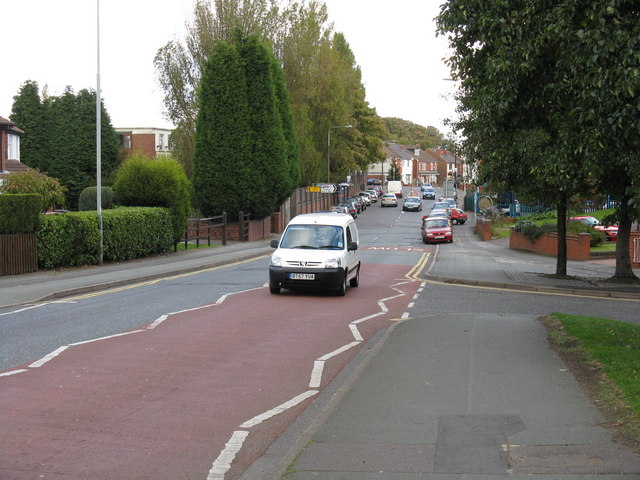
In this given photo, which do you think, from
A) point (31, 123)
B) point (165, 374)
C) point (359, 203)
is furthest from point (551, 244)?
point (31, 123)

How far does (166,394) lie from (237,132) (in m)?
36.5

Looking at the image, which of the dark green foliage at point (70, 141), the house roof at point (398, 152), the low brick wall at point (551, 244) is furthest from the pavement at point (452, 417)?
the house roof at point (398, 152)

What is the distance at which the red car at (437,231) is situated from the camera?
4609 cm

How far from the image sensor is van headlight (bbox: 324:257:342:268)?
1688cm

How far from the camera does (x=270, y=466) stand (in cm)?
549

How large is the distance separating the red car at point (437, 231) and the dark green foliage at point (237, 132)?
1046 cm

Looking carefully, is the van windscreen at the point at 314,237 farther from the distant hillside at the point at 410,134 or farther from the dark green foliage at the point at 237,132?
the distant hillside at the point at 410,134

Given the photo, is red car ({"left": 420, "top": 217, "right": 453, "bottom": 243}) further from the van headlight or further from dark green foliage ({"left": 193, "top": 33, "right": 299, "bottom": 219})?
the van headlight

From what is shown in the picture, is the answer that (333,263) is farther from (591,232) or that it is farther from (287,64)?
(287,64)

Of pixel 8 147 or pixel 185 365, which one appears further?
pixel 8 147

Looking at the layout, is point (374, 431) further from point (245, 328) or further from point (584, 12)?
point (584, 12)

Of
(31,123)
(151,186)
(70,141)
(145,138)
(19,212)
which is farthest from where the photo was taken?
(145,138)

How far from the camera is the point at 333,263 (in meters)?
16.9

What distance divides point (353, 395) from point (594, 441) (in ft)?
8.47
